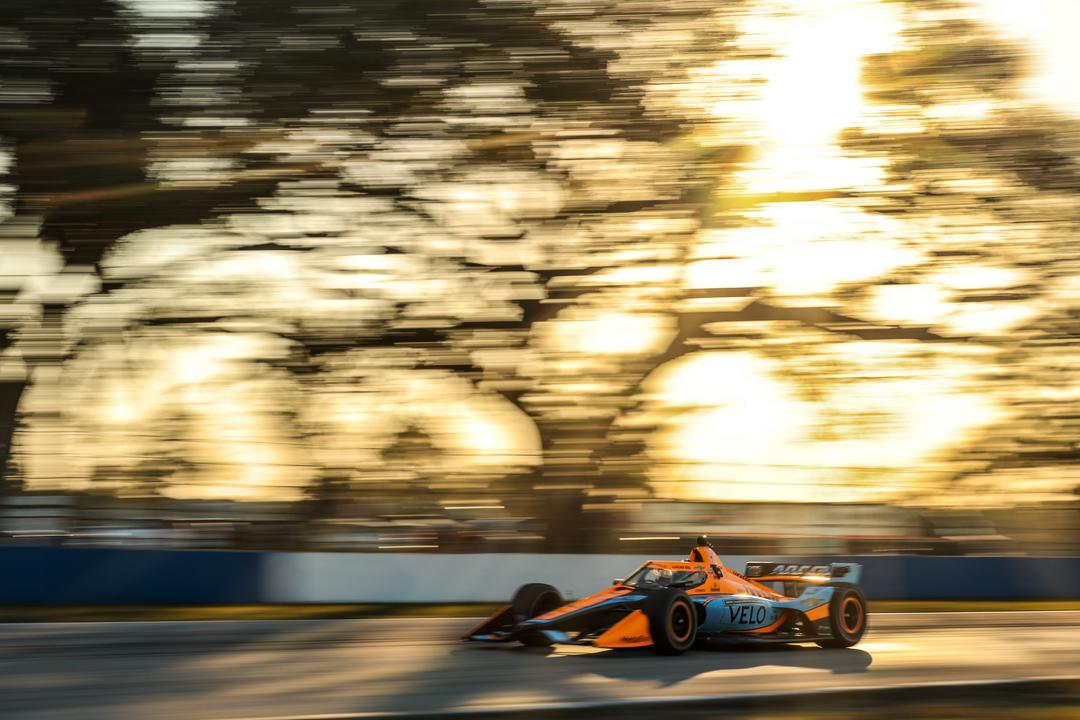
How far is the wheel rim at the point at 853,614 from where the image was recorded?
10406 millimetres

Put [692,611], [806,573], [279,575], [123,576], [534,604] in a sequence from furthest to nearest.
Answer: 1. [279,575]
2. [123,576]
3. [806,573]
4. [534,604]
5. [692,611]

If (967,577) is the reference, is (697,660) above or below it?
above

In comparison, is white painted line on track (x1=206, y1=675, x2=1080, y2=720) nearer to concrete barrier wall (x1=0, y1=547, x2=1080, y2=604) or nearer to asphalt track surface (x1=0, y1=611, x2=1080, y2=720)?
asphalt track surface (x1=0, y1=611, x2=1080, y2=720)

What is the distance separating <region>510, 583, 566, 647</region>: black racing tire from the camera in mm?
9617

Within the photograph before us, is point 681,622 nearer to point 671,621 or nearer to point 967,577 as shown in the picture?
point 671,621

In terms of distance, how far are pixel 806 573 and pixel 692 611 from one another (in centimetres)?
190

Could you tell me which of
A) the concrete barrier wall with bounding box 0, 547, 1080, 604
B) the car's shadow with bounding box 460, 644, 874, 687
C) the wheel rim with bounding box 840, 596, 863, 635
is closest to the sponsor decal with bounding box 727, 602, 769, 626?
the car's shadow with bounding box 460, 644, 874, 687

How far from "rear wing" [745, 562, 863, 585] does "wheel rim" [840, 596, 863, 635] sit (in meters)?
0.22

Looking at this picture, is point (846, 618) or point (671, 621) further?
point (846, 618)

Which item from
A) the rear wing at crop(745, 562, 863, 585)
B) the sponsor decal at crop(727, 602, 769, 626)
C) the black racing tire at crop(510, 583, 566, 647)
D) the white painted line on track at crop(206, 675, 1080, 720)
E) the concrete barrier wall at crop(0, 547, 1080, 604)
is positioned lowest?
the concrete barrier wall at crop(0, 547, 1080, 604)

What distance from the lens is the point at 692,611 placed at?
9281 mm

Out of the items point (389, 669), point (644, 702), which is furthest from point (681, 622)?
point (644, 702)

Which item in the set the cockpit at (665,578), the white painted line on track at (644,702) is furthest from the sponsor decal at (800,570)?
the white painted line on track at (644,702)

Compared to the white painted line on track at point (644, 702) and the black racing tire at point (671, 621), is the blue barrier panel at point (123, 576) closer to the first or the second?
the black racing tire at point (671, 621)
